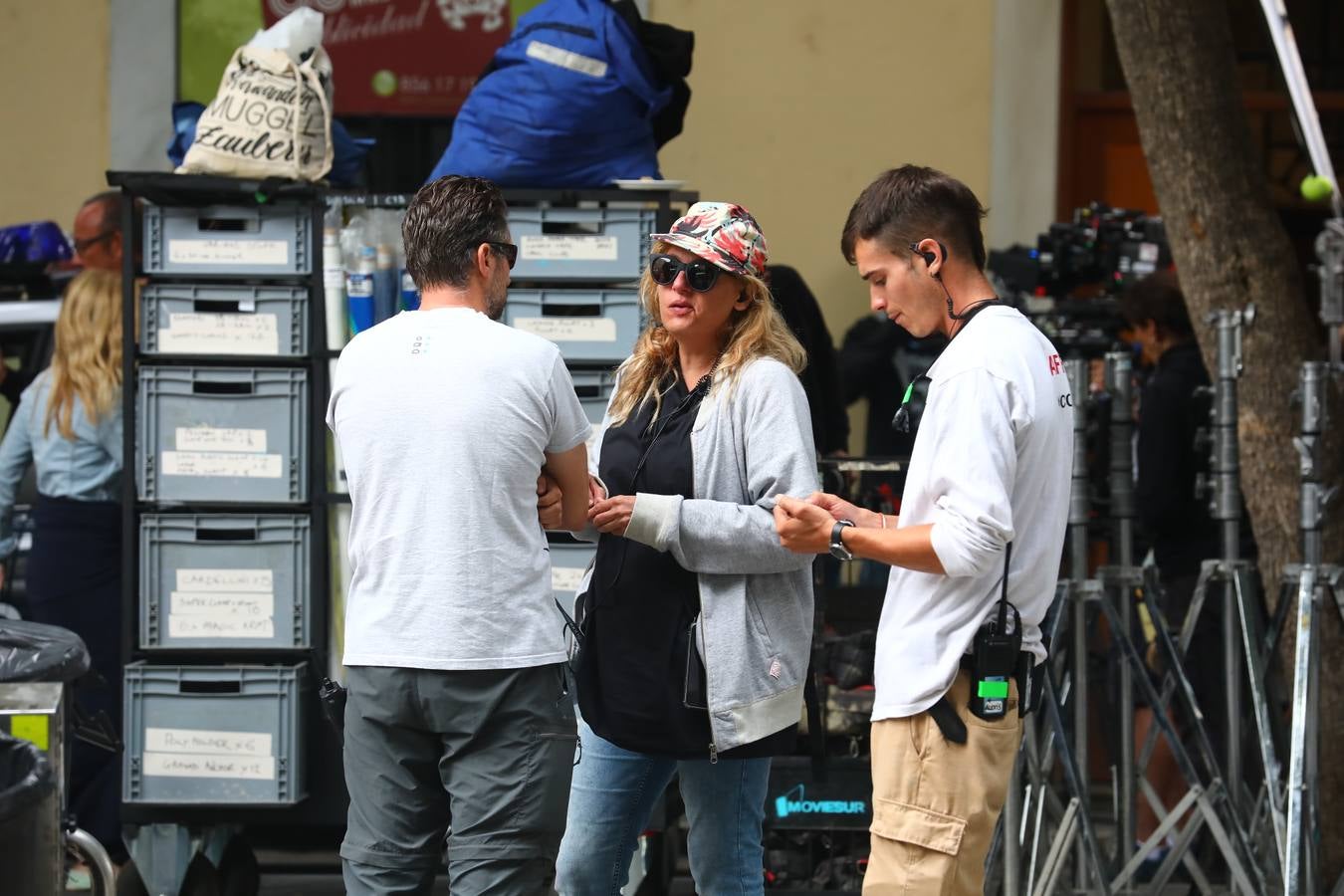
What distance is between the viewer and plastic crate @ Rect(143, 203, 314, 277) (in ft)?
16.3

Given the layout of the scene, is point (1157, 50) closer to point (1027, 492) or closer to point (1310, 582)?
point (1310, 582)

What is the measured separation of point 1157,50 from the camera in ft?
16.9

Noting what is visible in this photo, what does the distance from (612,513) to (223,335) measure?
1.98 metres

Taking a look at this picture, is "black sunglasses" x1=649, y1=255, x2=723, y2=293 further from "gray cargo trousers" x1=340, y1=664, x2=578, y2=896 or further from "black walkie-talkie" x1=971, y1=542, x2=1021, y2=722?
"black walkie-talkie" x1=971, y1=542, x2=1021, y2=722

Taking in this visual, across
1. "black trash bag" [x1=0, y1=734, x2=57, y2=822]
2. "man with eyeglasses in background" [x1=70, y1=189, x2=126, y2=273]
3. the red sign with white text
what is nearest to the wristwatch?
"black trash bag" [x1=0, y1=734, x2=57, y2=822]

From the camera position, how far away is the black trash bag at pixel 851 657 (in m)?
4.98

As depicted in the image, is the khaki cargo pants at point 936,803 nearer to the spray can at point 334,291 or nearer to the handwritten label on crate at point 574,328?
the handwritten label on crate at point 574,328

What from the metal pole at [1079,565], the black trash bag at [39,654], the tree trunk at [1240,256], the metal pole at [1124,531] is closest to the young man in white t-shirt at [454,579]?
the black trash bag at [39,654]

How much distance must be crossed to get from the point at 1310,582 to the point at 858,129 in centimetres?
348

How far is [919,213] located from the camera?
294 cm

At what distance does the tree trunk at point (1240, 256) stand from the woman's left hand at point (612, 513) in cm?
237

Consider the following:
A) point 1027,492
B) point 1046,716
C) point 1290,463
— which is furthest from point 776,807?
point 1027,492

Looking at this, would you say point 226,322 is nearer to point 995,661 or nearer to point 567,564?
point 567,564

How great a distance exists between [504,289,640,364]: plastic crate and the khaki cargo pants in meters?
2.24
